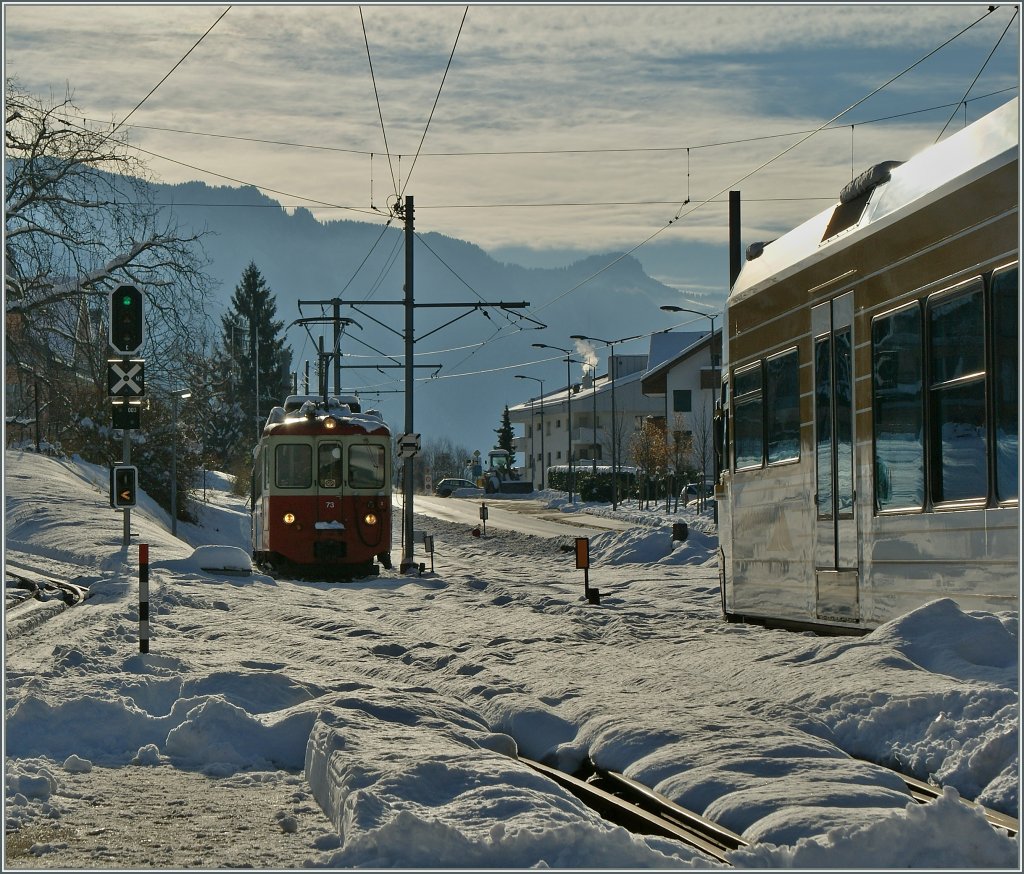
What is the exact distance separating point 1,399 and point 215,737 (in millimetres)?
6697

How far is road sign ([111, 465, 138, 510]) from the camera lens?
19.1 meters

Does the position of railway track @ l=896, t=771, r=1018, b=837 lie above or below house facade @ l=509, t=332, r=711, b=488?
below

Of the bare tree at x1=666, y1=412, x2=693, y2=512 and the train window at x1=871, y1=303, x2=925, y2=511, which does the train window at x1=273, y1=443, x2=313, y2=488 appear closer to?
the train window at x1=871, y1=303, x2=925, y2=511

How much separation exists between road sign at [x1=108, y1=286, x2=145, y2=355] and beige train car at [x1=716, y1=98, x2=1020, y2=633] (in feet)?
26.9

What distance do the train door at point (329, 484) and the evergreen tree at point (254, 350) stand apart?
74.5 m

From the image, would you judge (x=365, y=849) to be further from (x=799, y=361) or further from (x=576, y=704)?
(x=799, y=361)

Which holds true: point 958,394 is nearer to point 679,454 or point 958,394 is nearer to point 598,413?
point 679,454

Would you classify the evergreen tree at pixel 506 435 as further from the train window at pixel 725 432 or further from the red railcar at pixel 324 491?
the train window at pixel 725 432

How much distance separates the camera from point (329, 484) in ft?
96.3

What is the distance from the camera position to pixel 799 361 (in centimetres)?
1341

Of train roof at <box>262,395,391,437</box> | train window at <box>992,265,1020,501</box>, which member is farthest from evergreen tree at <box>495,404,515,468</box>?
train window at <box>992,265,1020,501</box>

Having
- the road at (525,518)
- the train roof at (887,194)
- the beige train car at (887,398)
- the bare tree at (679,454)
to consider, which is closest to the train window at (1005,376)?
the beige train car at (887,398)

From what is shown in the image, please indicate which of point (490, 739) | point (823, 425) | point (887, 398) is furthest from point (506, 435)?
point (490, 739)

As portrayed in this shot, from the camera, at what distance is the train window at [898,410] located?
10.6 m
